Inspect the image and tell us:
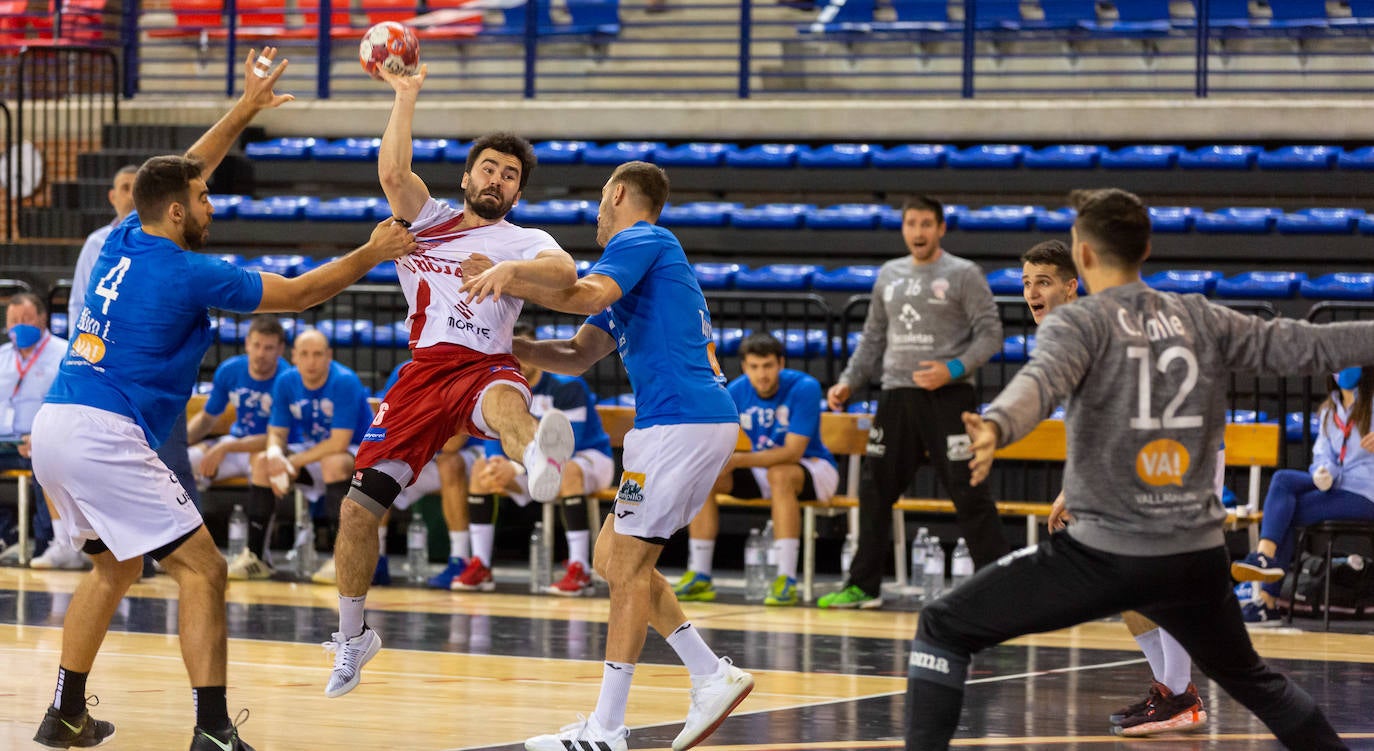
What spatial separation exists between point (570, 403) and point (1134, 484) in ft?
22.4

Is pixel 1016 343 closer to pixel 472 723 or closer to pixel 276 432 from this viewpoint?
pixel 276 432

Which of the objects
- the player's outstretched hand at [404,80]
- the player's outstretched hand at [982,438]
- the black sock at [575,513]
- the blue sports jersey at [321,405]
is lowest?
the black sock at [575,513]

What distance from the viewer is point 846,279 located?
45.6 ft

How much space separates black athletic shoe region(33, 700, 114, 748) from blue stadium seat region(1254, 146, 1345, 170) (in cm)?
1110

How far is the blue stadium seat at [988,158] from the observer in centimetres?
1499

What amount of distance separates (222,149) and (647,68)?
42.6 feet

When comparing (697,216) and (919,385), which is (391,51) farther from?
(697,216)

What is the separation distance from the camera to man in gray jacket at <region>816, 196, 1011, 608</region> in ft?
33.4

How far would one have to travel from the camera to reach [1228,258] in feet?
44.8

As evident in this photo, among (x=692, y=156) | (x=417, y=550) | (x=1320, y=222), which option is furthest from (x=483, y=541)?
(x=1320, y=222)

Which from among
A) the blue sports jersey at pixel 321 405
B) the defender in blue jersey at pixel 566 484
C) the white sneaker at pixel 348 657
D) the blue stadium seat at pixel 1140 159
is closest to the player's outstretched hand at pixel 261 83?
the white sneaker at pixel 348 657

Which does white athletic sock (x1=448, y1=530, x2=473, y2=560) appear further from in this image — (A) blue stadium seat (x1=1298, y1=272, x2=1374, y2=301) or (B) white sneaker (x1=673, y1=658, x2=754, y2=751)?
(A) blue stadium seat (x1=1298, y1=272, x2=1374, y2=301)

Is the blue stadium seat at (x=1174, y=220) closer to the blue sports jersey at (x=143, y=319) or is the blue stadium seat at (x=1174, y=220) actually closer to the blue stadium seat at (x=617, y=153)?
the blue stadium seat at (x=617, y=153)

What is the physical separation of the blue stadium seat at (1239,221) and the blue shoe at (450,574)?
6458 millimetres
